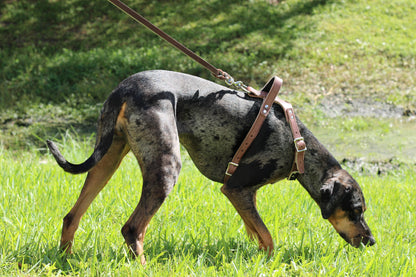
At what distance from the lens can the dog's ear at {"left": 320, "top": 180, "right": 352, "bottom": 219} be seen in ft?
13.0

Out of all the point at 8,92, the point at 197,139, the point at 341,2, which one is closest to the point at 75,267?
the point at 197,139

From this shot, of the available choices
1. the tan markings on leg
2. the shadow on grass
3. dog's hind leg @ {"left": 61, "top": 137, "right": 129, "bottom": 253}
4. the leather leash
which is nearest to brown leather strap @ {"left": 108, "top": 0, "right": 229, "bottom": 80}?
the leather leash

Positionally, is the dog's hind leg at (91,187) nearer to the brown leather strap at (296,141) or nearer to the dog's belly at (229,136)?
the dog's belly at (229,136)

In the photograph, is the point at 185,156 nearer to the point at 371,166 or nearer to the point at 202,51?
the point at 371,166

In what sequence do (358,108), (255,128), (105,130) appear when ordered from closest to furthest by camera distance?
(105,130) < (255,128) < (358,108)

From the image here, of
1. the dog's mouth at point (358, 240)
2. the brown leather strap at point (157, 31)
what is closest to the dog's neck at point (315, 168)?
the dog's mouth at point (358, 240)

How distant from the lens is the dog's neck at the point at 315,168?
4066 millimetres

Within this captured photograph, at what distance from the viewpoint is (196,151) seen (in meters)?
Result: 3.85

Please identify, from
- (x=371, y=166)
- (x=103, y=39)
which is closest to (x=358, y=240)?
(x=371, y=166)

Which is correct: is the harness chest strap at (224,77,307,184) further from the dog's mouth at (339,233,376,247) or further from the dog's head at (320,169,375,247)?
the dog's mouth at (339,233,376,247)

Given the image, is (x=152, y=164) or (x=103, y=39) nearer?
(x=152, y=164)

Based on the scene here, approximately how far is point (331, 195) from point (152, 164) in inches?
55.6

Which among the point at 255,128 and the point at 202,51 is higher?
the point at 255,128

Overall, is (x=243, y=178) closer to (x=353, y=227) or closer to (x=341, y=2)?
(x=353, y=227)
